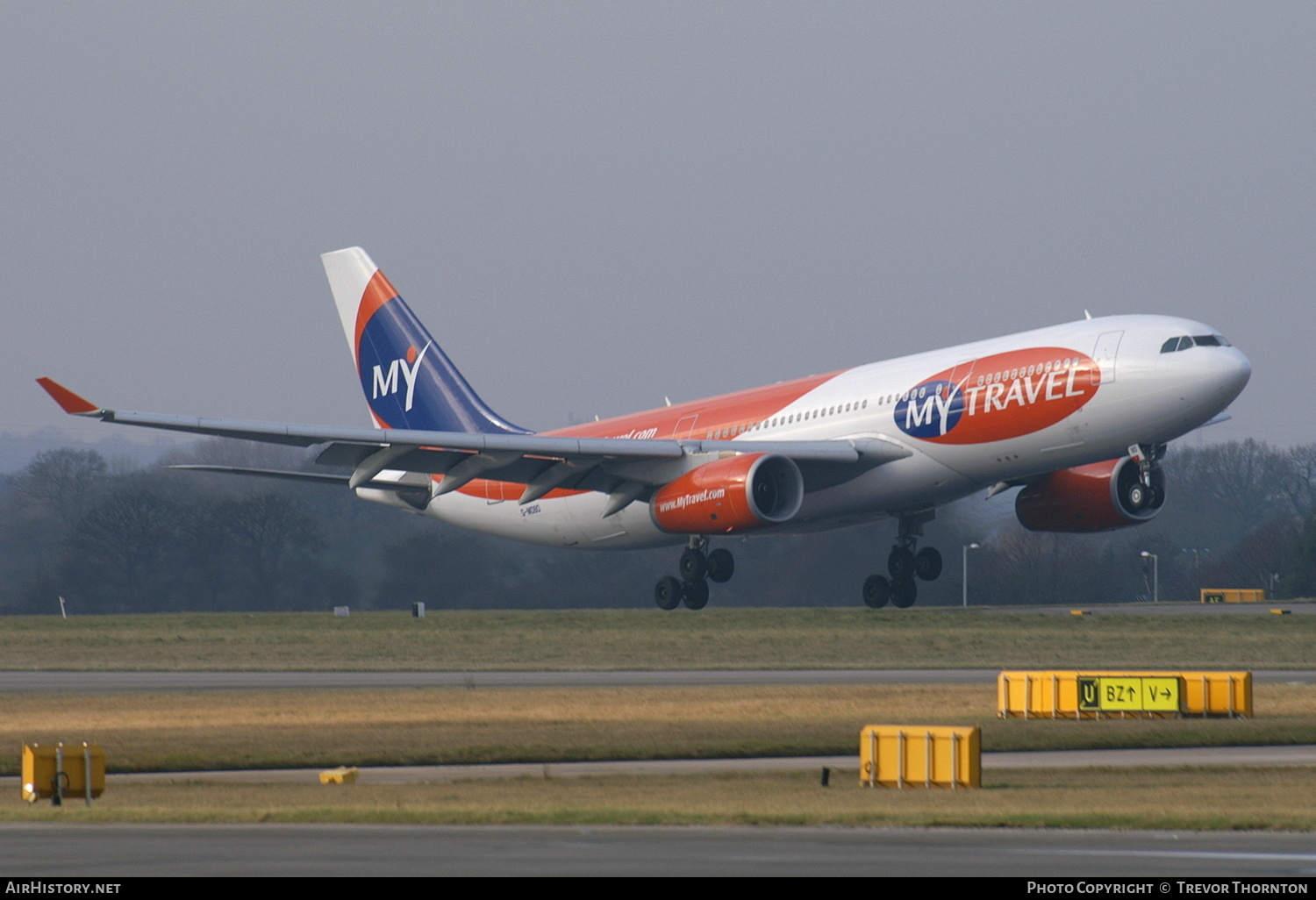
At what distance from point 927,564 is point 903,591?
1.05 m

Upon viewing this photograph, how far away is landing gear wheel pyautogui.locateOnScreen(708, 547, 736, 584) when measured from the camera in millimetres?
45719

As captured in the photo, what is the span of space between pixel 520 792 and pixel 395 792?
121cm

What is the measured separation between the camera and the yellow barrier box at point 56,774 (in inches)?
639

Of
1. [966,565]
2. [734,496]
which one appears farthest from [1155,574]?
[734,496]

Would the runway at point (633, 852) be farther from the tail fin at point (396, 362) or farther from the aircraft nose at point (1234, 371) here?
the tail fin at point (396, 362)

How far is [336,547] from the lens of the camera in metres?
65.7

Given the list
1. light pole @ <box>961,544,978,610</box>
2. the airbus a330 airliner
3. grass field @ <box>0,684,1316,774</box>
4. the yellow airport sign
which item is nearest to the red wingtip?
the airbus a330 airliner

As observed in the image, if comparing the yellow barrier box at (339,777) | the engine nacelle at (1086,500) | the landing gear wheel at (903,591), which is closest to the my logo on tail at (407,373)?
the landing gear wheel at (903,591)

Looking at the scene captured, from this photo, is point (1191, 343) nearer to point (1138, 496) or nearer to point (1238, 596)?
point (1138, 496)

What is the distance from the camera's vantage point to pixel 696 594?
46688 millimetres

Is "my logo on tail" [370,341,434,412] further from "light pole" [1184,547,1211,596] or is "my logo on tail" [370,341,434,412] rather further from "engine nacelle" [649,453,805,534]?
"light pole" [1184,547,1211,596]
